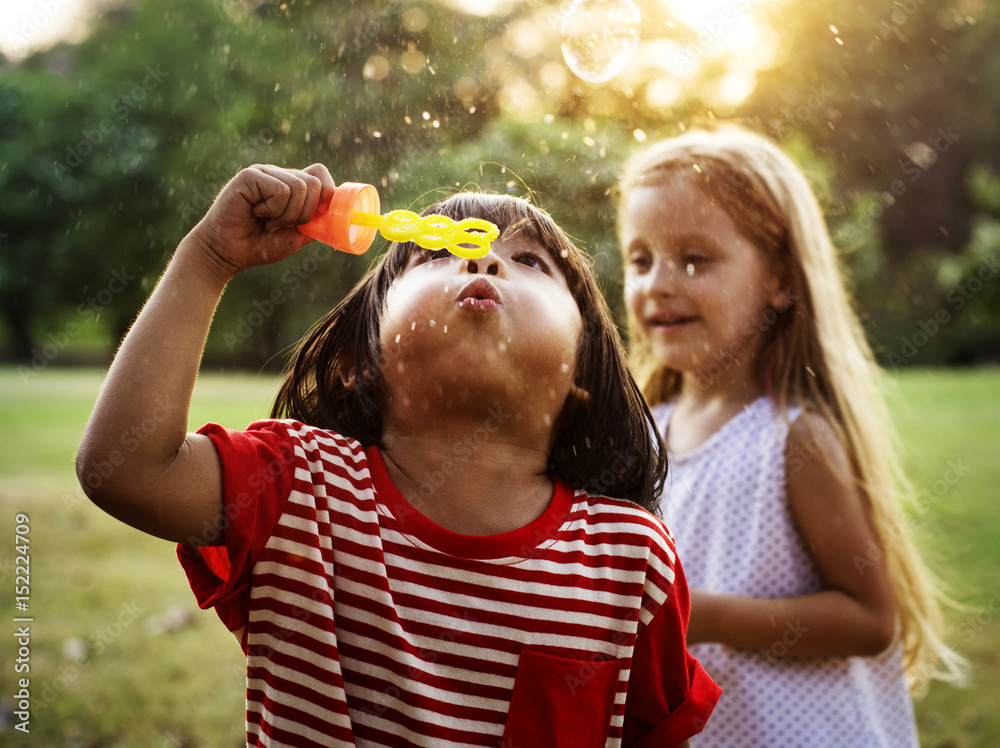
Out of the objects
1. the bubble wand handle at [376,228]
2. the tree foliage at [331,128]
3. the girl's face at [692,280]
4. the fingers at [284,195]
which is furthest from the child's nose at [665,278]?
the tree foliage at [331,128]

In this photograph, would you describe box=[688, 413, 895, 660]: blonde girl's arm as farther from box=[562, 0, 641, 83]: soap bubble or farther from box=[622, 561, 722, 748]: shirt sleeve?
box=[562, 0, 641, 83]: soap bubble

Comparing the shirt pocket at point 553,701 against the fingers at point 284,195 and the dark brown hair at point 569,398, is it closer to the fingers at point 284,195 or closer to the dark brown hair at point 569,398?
the dark brown hair at point 569,398

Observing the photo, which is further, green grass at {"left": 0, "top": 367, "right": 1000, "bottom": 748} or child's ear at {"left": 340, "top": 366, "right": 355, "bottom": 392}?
green grass at {"left": 0, "top": 367, "right": 1000, "bottom": 748}

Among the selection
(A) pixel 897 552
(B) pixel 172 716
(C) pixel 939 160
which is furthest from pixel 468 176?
(C) pixel 939 160

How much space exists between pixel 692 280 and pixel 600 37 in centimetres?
60

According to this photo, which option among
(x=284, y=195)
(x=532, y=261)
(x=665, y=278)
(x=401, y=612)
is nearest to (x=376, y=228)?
(x=284, y=195)

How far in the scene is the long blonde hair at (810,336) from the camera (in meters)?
1.73

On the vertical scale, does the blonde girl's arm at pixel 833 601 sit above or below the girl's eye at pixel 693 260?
below

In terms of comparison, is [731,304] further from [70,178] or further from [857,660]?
[70,178]

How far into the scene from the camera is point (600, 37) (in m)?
1.83

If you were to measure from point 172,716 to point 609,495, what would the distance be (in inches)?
74.0

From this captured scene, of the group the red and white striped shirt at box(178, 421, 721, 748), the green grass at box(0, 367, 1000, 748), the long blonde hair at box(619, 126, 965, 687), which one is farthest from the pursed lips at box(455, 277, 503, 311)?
the green grass at box(0, 367, 1000, 748)

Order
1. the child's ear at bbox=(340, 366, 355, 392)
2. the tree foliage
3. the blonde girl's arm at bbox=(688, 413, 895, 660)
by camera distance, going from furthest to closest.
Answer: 1. the tree foliage
2. the blonde girl's arm at bbox=(688, 413, 895, 660)
3. the child's ear at bbox=(340, 366, 355, 392)

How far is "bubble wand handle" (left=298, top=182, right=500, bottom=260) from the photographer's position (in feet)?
3.43
